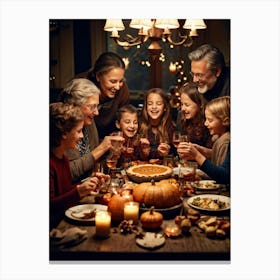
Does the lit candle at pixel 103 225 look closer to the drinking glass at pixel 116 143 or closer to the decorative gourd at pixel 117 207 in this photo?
the decorative gourd at pixel 117 207

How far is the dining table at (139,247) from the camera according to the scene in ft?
10.9

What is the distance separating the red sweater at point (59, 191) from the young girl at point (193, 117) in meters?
0.92

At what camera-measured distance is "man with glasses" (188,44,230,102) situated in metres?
3.71

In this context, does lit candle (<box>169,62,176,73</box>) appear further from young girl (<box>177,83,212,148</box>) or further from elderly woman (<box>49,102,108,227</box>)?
elderly woman (<box>49,102,108,227</box>)

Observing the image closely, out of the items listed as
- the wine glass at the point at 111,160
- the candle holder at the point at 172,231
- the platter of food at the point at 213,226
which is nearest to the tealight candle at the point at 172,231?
the candle holder at the point at 172,231

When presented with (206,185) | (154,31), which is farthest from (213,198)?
(154,31)

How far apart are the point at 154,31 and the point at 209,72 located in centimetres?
50

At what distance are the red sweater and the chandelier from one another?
963mm

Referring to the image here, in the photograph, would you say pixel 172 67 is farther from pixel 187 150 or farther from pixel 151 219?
pixel 151 219
